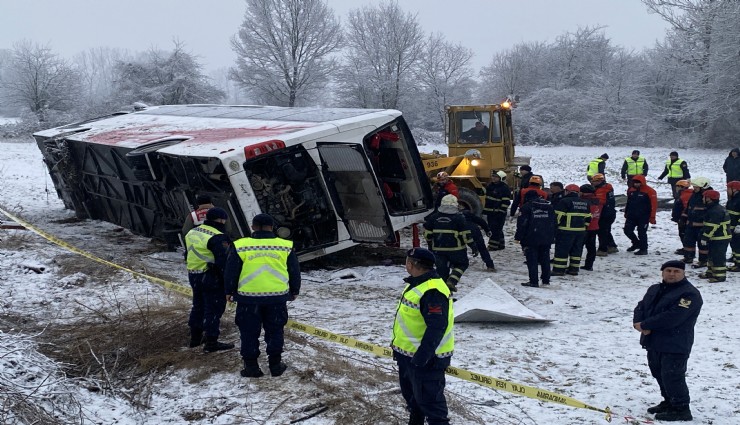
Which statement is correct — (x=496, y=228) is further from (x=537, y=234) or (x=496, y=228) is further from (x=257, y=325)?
(x=257, y=325)

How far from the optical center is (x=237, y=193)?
7871mm

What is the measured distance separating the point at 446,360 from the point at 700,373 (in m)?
2.87

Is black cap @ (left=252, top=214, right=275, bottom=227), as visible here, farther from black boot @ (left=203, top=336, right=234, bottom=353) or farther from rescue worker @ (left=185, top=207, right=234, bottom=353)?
black boot @ (left=203, top=336, right=234, bottom=353)

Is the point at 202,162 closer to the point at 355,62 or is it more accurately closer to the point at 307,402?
the point at 307,402

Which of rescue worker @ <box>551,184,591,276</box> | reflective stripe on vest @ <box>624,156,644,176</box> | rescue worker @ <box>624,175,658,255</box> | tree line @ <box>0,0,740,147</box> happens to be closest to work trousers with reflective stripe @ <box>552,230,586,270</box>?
rescue worker @ <box>551,184,591,276</box>

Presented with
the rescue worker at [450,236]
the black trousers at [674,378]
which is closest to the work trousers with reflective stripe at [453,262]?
the rescue worker at [450,236]

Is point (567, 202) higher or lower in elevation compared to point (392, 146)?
lower

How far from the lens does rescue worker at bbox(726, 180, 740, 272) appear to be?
9.33 meters

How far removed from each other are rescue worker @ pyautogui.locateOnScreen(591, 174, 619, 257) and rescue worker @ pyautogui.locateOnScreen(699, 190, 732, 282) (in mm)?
1582

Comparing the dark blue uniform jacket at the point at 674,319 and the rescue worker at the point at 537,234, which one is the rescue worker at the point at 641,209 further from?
the dark blue uniform jacket at the point at 674,319

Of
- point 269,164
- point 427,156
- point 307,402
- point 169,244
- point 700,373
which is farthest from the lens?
point 427,156

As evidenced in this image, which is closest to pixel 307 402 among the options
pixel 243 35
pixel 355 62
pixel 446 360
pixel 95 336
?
pixel 446 360

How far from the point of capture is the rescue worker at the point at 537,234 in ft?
29.0

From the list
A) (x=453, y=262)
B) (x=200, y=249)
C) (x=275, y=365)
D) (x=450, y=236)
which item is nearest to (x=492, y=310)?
(x=453, y=262)
